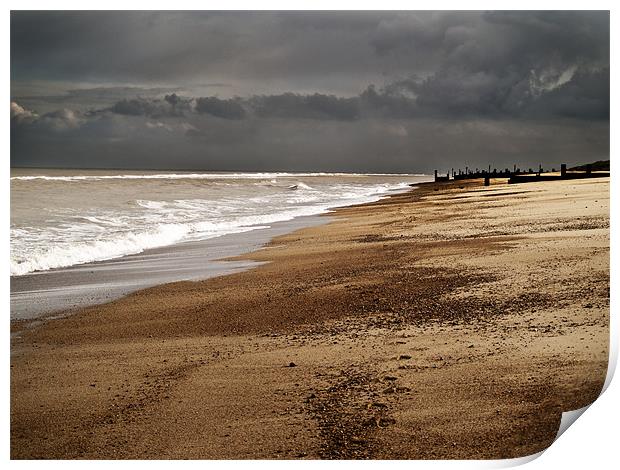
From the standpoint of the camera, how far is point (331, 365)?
356cm

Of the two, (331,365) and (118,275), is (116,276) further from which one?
(331,365)

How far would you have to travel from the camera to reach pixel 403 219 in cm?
1152

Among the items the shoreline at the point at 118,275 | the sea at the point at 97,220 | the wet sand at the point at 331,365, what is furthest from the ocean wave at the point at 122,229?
the wet sand at the point at 331,365

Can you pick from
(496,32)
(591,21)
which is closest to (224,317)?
(496,32)

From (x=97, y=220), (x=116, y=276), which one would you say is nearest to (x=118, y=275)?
A: (x=116, y=276)

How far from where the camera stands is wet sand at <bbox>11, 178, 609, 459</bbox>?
301 centimetres

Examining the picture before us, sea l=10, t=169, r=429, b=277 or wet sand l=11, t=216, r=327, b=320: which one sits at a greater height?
sea l=10, t=169, r=429, b=277

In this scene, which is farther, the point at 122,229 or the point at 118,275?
the point at 122,229

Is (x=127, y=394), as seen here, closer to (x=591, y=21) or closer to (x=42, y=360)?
(x=42, y=360)

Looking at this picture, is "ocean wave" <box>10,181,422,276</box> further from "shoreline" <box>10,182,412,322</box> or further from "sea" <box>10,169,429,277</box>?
"shoreline" <box>10,182,412,322</box>

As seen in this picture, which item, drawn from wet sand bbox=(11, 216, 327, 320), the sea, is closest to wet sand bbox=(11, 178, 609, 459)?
wet sand bbox=(11, 216, 327, 320)

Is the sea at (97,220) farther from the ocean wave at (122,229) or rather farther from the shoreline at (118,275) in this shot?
the shoreline at (118,275)

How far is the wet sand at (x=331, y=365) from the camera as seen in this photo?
9.88ft
